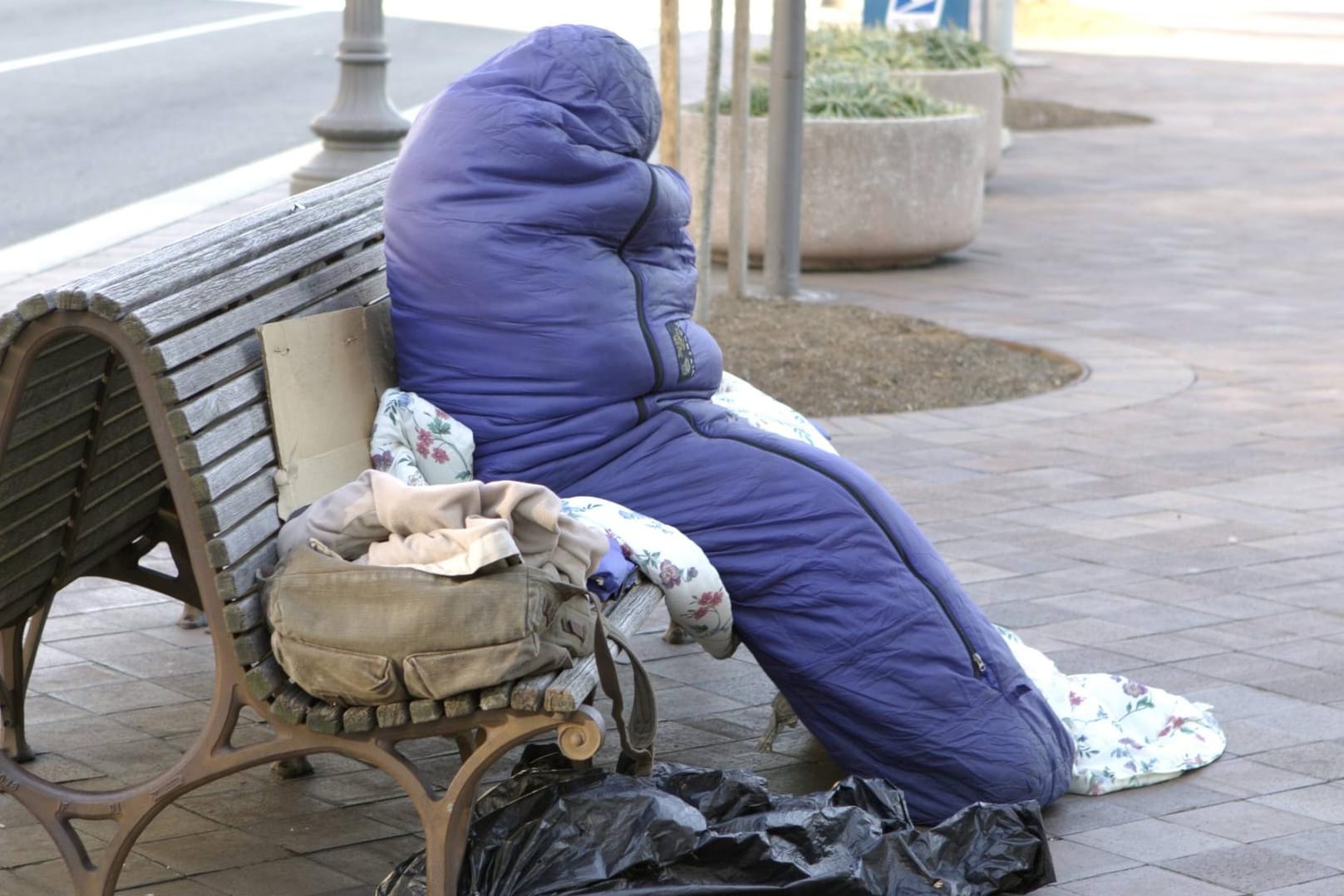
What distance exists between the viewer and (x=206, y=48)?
60.3 ft

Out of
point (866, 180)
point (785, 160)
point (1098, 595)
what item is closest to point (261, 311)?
point (1098, 595)

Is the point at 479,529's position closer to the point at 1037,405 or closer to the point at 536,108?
the point at 536,108

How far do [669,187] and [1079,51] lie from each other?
2547 centimetres

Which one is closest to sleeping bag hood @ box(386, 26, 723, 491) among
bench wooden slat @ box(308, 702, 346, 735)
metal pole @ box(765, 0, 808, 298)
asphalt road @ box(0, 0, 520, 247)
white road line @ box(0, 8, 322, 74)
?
bench wooden slat @ box(308, 702, 346, 735)

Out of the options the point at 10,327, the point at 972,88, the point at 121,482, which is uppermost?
the point at 10,327

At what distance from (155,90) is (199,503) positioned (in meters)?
13.4

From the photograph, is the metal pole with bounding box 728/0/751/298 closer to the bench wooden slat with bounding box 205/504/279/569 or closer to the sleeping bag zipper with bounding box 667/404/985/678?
the sleeping bag zipper with bounding box 667/404/985/678

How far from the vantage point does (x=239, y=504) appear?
3.16 metres

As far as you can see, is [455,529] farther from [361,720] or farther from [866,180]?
[866,180]

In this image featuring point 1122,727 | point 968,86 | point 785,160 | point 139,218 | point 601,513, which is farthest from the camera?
point 968,86

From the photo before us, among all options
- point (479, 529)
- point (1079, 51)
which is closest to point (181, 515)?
point (479, 529)

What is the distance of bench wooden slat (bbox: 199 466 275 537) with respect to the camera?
121 inches

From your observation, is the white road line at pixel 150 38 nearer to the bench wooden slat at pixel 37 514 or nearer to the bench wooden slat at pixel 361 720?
the bench wooden slat at pixel 37 514

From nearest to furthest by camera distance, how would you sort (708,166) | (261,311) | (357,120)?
(261,311) < (708,166) < (357,120)
